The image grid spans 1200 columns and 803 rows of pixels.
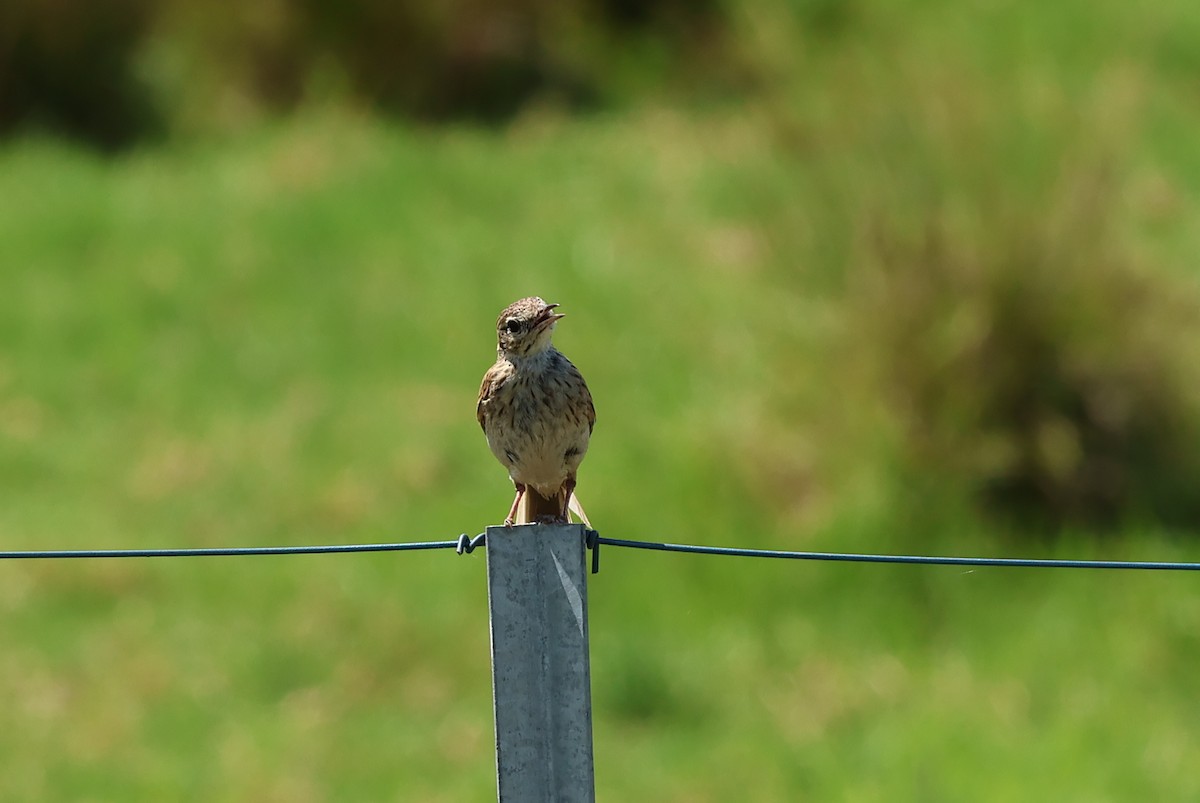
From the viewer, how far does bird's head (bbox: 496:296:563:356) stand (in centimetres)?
534

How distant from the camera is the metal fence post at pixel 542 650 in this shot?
3.18 metres

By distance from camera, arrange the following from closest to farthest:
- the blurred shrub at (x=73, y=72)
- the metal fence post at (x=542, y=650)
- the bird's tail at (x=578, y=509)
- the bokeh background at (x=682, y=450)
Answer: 1. the metal fence post at (x=542, y=650)
2. the bird's tail at (x=578, y=509)
3. the bokeh background at (x=682, y=450)
4. the blurred shrub at (x=73, y=72)

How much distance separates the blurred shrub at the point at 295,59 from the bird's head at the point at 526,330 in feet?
40.3

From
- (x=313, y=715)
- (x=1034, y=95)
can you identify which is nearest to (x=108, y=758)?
(x=313, y=715)

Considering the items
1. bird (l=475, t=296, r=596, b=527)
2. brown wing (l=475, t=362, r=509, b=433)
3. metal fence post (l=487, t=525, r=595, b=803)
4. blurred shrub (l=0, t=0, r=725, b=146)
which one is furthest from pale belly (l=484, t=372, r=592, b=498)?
blurred shrub (l=0, t=0, r=725, b=146)

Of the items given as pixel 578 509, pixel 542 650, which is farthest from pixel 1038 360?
pixel 542 650

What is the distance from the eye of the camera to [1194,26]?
1775 centimetres

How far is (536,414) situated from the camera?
5.18 meters

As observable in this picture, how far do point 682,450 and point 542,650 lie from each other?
7.78 meters

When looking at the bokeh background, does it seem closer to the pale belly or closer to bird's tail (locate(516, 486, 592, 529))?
bird's tail (locate(516, 486, 592, 529))

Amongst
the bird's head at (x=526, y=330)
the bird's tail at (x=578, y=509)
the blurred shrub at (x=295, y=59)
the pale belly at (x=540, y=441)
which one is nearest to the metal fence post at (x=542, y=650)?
the bird's tail at (x=578, y=509)

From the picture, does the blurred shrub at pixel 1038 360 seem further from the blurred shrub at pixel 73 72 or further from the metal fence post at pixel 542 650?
the blurred shrub at pixel 73 72

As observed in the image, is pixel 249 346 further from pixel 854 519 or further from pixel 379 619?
→ pixel 854 519

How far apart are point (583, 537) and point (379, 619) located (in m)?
6.86
